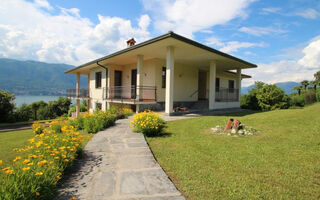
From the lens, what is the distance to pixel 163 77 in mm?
11797

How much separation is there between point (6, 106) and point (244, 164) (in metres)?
26.0

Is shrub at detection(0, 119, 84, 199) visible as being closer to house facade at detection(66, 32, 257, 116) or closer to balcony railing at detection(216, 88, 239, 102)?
house facade at detection(66, 32, 257, 116)

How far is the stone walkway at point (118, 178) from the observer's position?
202cm

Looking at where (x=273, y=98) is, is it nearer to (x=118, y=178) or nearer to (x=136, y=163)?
(x=136, y=163)

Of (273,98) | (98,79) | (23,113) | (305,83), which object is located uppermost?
(305,83)

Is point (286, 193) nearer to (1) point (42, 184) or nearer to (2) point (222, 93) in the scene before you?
(1) point (42, 184)

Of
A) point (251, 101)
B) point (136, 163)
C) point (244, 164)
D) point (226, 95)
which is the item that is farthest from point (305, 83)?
point (136, 163)

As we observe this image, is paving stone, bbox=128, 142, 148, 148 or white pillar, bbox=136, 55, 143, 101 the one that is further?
white pillar, bbox=136, 55, 143, 101

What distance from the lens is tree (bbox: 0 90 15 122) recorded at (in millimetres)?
19484

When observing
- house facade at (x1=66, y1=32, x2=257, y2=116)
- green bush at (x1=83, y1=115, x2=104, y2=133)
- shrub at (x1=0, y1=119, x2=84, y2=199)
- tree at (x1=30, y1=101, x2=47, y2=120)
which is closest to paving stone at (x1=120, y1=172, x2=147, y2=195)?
shrub at (x1=0, y1=119, x2=84, y2=199)

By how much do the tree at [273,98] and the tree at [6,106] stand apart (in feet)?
89.3

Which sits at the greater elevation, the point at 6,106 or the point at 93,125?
the point at 6,106

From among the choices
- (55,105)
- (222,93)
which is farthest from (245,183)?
(55,105)

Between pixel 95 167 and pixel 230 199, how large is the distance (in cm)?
208
